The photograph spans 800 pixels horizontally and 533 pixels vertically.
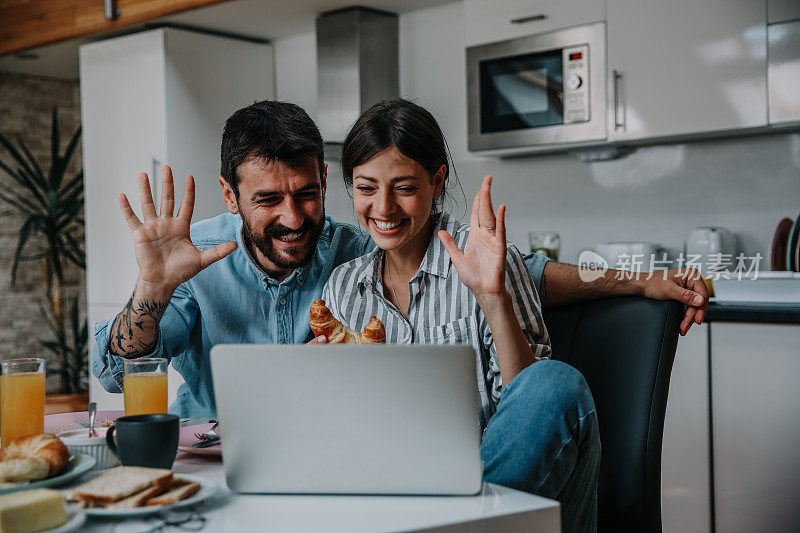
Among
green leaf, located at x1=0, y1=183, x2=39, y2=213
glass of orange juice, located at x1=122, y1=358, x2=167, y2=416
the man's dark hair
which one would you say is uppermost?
green leaf, located at x1=0, y1=183, x2=39, y2=213

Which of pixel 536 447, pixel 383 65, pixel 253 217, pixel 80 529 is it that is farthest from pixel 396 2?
pixel 80 529

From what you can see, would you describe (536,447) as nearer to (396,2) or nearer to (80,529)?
(80,529)

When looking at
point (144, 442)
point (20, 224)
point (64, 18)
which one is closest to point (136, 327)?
point (144, 442)

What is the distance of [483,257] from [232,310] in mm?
793

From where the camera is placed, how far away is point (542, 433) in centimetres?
117

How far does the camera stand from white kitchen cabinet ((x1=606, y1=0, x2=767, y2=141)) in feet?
9.06

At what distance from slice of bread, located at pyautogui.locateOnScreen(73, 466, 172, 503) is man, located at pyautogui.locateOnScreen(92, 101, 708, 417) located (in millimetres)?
748

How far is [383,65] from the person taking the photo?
3.89 meters

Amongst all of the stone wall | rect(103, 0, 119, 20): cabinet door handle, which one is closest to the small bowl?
rect(103, 0, 119, 20): cabinet door handle

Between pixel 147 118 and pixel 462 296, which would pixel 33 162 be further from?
pixel 462 296

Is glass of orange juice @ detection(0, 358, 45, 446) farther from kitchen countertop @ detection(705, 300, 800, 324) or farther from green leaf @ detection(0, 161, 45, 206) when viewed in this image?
→ green leaf @ detection(0, 161, 45, 206)

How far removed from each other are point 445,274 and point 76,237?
4185 millimetres

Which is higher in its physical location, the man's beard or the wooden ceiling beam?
the wooden ceiling beam

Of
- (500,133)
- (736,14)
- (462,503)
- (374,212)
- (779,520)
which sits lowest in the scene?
(779,520)
